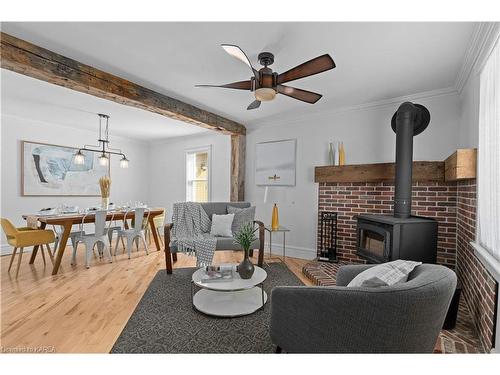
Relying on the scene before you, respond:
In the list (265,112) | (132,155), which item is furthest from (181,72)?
(132,155)

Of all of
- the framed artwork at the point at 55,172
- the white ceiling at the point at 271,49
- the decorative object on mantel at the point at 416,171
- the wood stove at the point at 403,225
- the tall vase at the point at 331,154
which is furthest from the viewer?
the framed artwork at the point at 55,172

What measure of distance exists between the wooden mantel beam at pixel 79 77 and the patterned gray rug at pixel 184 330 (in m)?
2.17

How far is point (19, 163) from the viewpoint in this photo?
4.25m

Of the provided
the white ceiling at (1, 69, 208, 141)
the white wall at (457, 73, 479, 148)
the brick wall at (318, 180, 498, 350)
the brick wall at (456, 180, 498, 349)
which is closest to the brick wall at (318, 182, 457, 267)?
the brick wall at (318, 180, 498, 350)

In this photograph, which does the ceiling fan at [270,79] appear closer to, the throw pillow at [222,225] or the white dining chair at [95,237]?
the throw pillow at [222,225]

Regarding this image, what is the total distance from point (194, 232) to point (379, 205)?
101 inches

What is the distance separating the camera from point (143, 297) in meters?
2.51

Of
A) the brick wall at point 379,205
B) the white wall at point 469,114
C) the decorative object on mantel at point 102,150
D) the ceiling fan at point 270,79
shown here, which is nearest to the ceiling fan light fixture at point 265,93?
the ceiling fan at point 270,79

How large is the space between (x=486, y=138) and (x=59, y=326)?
3.56 m

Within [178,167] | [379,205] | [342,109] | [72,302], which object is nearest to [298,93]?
[342,109]

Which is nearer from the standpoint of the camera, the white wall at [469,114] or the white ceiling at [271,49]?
the white ceiling at [271,49]

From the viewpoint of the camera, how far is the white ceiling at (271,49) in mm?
1851

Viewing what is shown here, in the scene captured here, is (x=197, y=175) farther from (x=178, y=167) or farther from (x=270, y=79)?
(x=270, y=79)
